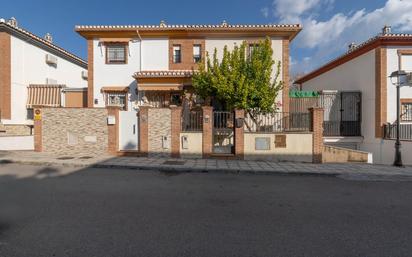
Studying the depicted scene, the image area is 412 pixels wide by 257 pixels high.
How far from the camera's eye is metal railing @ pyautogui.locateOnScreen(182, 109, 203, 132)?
1182 centimetres

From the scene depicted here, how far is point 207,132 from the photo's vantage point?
37.7 feet

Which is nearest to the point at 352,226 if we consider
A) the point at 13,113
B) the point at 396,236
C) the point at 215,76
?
the point at 396,236

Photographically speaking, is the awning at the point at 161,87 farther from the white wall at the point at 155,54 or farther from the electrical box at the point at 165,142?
the electrical box at the point at 165,142

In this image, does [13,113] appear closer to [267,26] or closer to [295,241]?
[267,26]

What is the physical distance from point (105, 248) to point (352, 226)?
4165 mm

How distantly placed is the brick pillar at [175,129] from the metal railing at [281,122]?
3.37 metres

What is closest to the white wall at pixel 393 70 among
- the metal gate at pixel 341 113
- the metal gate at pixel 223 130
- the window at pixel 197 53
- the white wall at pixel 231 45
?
the metal gate at pixel 341 113

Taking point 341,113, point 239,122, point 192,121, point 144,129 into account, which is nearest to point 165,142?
point 144,129

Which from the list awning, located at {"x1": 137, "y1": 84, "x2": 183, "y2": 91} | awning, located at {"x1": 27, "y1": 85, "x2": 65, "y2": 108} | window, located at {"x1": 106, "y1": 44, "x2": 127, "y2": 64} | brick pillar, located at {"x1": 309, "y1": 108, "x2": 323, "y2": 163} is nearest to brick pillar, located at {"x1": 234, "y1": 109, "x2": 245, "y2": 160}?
brick pillar, located at {"x1": 309, "y1": 108, "x2": 323, "y2": 163}

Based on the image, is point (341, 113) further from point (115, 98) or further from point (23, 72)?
point (23, 72)

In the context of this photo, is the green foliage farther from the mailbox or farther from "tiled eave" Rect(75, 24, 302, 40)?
"tiled eave" Rect(75, 24, 302, 40)

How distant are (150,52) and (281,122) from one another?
965 cm

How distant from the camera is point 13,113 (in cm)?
1609

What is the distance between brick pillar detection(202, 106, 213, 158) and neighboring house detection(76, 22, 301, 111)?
4.23 metres
